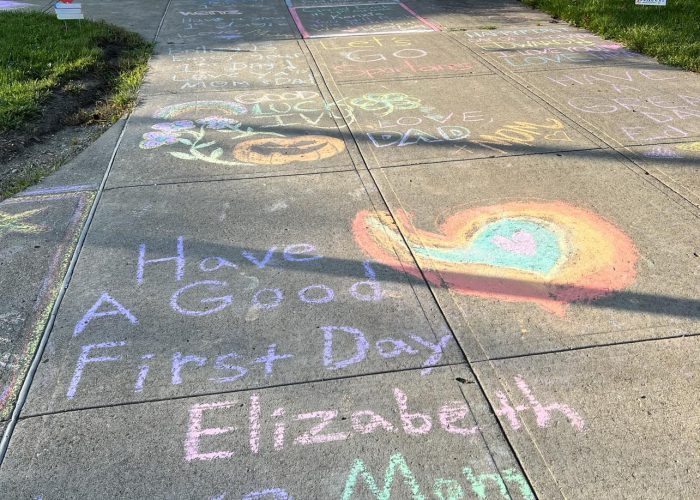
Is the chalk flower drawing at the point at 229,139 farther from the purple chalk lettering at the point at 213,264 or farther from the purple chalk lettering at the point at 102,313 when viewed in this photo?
the purple chalk lettering at the point at 102,313

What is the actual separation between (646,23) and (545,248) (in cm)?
653

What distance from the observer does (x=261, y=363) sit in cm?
287

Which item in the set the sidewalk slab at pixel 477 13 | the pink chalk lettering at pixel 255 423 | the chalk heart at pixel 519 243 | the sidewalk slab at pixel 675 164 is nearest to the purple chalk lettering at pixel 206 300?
the pink chalk lettering at pixel 255 423

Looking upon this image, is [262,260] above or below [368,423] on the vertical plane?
above

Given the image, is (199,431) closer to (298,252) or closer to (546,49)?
(298,252)

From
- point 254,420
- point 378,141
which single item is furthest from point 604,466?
point 378,141

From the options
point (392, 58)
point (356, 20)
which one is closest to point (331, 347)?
point (392, 58)

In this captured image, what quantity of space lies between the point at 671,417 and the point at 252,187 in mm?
3101

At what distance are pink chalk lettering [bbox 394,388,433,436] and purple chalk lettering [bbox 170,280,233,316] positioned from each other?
111 cm

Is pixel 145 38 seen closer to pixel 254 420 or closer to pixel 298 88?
pixel 298 88

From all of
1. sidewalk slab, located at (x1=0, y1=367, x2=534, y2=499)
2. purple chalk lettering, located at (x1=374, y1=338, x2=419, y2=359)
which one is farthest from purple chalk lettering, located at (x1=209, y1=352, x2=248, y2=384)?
purple chalk lettering, located at (x1=374, y1=338, x2=419, y2=359)

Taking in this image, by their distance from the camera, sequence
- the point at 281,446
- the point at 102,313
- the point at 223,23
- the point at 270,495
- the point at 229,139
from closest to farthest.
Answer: the point at 270,495 < the point at 281,446 < the point at 102,313 < the point at 229,139 < the point at 223,23

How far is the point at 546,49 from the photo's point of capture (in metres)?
8.11

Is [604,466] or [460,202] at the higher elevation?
[460,202]
